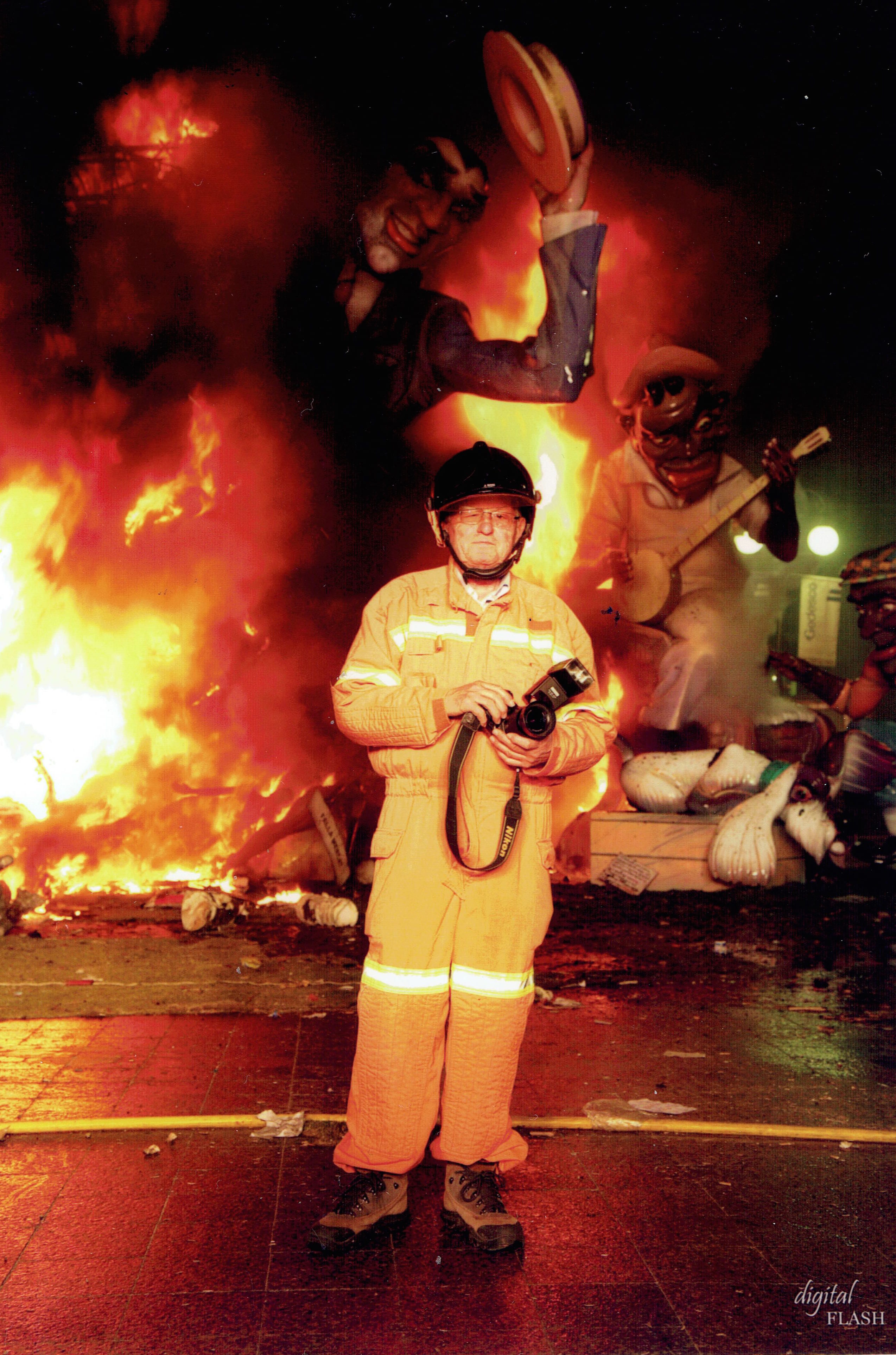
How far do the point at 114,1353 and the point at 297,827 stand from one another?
21.7ft

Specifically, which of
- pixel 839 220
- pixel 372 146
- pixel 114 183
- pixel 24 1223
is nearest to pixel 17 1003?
pixel 24 1223

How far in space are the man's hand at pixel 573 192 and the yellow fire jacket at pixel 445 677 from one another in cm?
716

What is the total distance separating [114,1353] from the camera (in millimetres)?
2107

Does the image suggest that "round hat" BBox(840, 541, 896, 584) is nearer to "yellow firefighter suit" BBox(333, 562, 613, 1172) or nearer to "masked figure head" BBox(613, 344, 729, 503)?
"masked figure head" BBox(613, 344, 729, 503)

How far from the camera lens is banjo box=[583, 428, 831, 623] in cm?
942

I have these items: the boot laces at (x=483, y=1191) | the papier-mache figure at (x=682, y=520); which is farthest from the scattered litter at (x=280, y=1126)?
the papier-mache figure at (x=682, y=520)

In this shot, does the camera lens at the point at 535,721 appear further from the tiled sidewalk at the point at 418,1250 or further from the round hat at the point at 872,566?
the round hat at the point at 872,566

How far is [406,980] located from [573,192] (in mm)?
8232

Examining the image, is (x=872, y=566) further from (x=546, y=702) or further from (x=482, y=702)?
(x=482, y=702)

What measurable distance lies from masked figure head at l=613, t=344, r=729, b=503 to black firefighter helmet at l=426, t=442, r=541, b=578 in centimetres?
696

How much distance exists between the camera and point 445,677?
2865 millimetres

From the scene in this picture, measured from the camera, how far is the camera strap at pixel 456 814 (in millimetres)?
2705

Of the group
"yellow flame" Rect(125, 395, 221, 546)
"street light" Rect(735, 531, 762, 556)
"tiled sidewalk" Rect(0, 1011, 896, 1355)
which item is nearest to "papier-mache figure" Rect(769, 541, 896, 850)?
"street light" Rect(735, 531, 762, 556)

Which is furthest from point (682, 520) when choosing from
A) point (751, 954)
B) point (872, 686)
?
point (751, 954)
